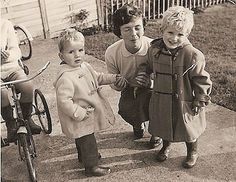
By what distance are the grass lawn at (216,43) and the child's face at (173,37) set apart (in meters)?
1.99

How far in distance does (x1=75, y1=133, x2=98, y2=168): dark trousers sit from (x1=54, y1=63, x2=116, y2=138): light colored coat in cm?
11

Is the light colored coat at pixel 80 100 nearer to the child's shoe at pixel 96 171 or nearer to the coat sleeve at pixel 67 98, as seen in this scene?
the coat sleeve at pixel 67 98

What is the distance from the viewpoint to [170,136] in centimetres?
392

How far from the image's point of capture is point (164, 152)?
428cm

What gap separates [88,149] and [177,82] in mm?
1117

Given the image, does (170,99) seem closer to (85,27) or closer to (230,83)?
(230,83)

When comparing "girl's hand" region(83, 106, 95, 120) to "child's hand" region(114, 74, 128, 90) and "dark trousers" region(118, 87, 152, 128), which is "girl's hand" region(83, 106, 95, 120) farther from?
"dark trousers" region(118, 87, 152, 128)

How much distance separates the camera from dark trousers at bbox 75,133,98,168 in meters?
3.90

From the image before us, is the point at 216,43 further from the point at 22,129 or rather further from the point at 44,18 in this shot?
the point at 22,129

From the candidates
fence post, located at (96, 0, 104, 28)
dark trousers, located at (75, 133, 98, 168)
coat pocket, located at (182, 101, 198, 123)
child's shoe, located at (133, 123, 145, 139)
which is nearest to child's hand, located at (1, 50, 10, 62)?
dark trousers, located at (75, 133, 98, 168)

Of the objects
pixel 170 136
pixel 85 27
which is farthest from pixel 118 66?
pixel 85 27

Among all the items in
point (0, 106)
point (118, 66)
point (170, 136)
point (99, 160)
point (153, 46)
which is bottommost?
point (99, 160)

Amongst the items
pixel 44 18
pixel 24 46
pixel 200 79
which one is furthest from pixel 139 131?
pixel 44 18

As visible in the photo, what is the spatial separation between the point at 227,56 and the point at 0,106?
4.36m
